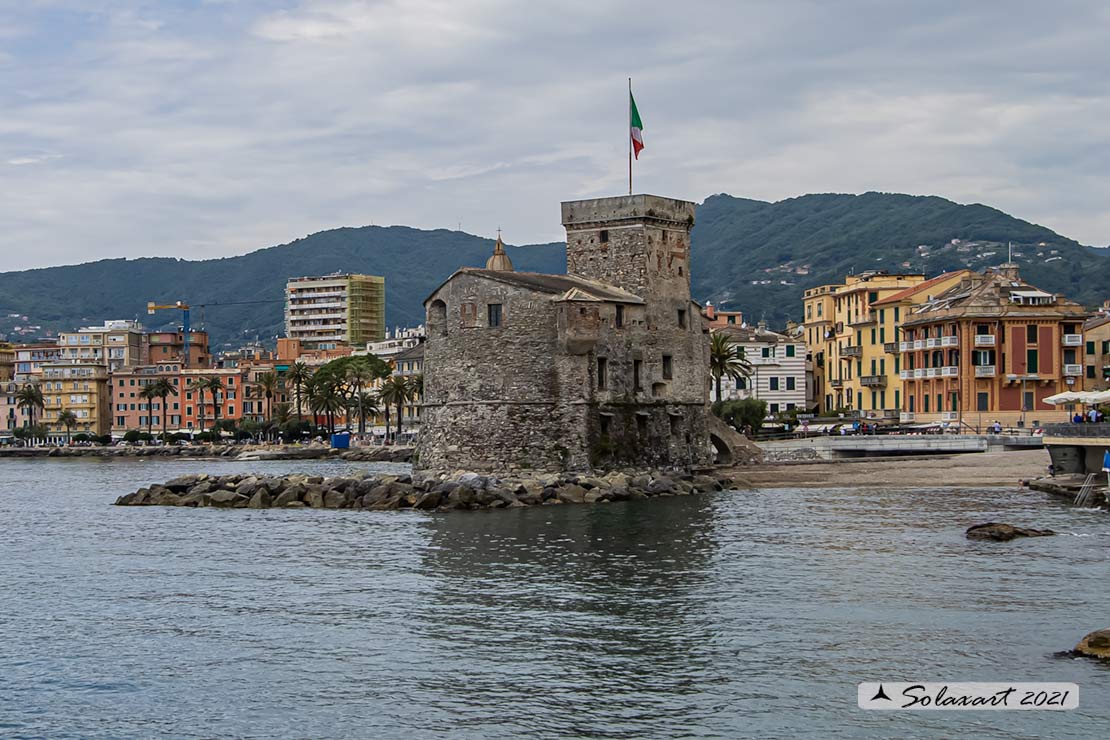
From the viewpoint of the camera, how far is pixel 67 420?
158625mm

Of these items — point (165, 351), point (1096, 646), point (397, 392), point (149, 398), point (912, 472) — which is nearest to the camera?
point (1096, 646)

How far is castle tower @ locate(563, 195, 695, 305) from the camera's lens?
59938 mm

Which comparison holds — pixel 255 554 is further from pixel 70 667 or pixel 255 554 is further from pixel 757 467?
pixel 757 467

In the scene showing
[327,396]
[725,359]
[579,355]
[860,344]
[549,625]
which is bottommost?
[549,625]

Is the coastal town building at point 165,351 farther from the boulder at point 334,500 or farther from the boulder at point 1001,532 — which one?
the boulder at point 1001,532

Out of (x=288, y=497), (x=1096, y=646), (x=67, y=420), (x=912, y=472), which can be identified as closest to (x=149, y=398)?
(x=67, y=420)

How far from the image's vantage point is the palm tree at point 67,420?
520ft

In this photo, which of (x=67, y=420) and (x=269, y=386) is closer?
(x=269, y=386)

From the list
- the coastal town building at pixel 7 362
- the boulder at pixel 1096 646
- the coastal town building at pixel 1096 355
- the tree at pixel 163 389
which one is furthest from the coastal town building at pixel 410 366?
the boulder at pixel 1096 646

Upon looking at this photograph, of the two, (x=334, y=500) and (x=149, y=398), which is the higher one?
(x=149, y=398)

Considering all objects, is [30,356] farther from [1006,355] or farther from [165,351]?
[1006,355]

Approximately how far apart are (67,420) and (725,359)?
95.0 m

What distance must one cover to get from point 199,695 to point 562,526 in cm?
2209

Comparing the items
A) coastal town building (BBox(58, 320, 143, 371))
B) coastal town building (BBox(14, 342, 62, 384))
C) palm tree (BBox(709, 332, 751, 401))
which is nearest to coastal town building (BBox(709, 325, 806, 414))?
palm tree (BBox(709, 332, 751, 401))
